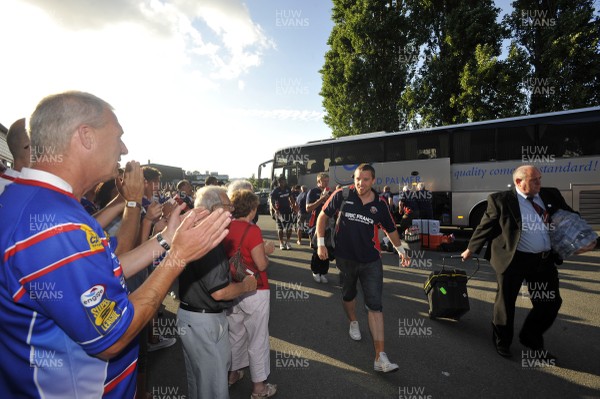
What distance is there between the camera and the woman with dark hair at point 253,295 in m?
2.90

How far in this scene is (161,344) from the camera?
4023 millimetres

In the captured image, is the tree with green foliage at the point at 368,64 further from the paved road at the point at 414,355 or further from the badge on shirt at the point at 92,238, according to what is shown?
the badge on shirt at the point at 92,238

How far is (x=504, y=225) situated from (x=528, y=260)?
49 cm

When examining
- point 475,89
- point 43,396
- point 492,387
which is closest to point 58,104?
point 43,396

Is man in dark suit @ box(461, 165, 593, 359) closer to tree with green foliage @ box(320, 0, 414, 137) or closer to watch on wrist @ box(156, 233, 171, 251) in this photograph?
watch on wrist @ box(156, 233, 171, 251)

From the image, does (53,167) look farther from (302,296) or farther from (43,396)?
(302,296)

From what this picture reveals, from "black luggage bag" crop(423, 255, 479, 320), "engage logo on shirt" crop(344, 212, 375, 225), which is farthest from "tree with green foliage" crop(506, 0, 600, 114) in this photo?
"engage logo on shirt" crop(344, 212, 375, 225)

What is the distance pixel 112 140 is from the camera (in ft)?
4.41

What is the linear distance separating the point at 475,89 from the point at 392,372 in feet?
51.3

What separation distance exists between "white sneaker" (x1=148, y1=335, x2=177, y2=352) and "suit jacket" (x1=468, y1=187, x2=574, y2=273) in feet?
14.0

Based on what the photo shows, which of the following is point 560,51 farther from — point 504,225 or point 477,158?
point 504,225

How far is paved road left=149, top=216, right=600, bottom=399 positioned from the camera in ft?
10.1

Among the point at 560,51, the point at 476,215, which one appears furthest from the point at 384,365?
the point at 560,51

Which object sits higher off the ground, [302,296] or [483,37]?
[483,37]
